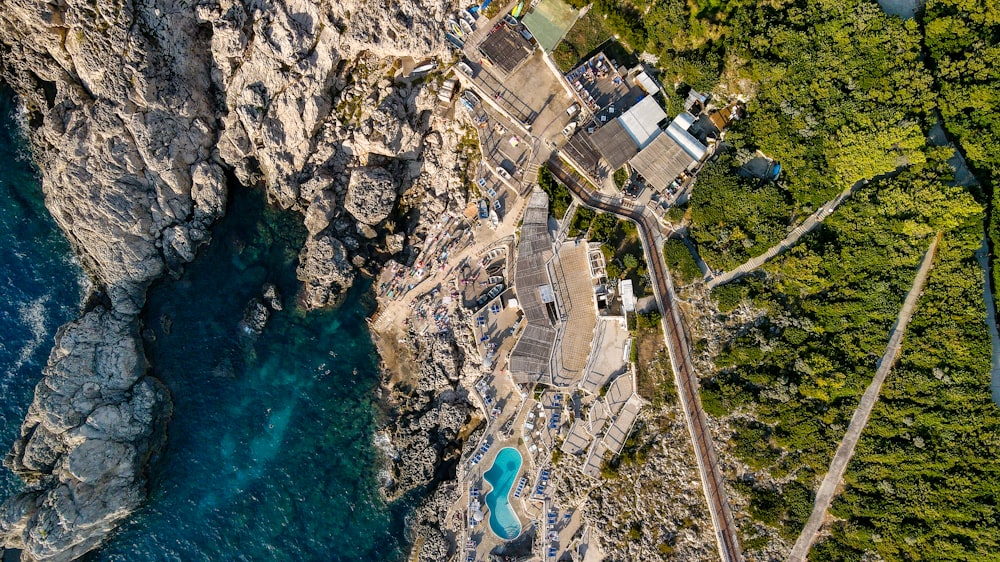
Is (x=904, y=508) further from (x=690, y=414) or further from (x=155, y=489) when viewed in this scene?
(x=155, y=489)

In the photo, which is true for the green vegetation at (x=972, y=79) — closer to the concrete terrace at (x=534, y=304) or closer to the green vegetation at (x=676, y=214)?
the green vegetation at (x=676, y=214)

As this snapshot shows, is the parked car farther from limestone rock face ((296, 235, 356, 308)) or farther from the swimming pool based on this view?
the swimming pool

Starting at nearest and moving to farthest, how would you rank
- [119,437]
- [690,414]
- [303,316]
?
[690,414] → [119,437] → [303,316]

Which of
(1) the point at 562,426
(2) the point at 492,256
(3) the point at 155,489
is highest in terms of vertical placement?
(2) the point at 492,256

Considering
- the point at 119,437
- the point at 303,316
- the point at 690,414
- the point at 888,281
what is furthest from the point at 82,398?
the point at 888,281

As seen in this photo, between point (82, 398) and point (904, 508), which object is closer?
point (904, 508)

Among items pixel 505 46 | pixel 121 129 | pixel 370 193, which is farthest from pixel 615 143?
pixel 121 129

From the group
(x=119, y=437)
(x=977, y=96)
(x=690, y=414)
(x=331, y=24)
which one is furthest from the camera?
(x=119, y=437)
